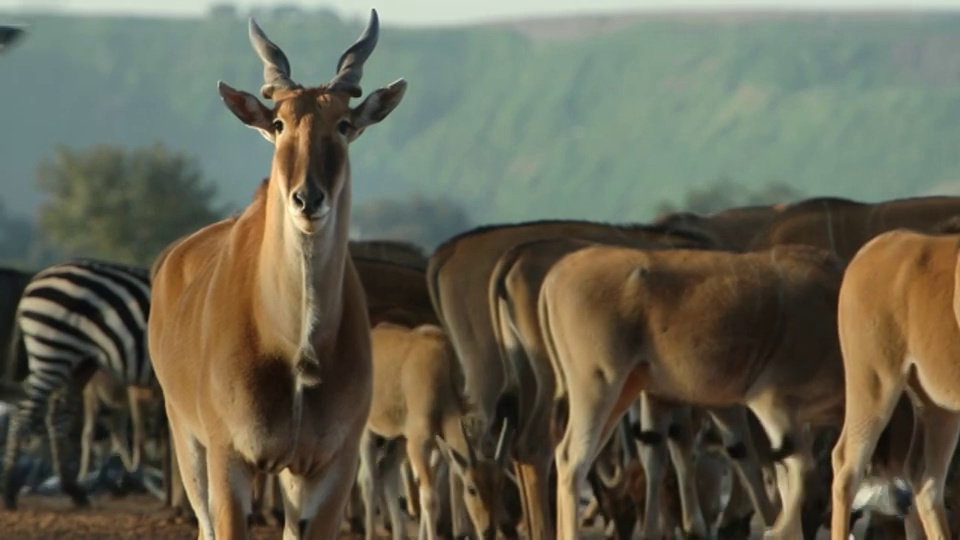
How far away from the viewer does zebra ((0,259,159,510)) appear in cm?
1919

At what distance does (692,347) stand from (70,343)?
306 inches

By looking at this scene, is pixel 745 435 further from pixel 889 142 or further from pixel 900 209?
pixel 889 142

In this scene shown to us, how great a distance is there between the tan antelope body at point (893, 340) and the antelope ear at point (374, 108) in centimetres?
320

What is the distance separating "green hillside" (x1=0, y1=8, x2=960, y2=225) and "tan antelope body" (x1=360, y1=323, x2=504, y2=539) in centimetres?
13248

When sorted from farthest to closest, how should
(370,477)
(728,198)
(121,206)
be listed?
(728,198), (121,206), (370,477)

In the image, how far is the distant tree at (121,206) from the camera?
6194 cm

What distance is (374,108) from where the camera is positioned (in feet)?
30.1

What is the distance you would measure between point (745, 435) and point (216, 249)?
180 inches

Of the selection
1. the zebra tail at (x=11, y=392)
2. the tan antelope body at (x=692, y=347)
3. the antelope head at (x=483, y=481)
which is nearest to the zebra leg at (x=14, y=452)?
the zebra tail at (x=11, y=392)

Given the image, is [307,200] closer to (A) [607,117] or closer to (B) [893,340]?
(B) [893,340]

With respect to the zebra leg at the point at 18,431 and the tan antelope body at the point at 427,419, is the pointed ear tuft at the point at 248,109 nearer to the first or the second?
the tan antelope body at the point at 427,419

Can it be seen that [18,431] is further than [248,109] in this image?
Yes

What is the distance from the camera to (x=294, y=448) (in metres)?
8.98

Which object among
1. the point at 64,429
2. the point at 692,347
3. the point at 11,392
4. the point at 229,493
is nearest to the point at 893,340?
the point at 692,347
